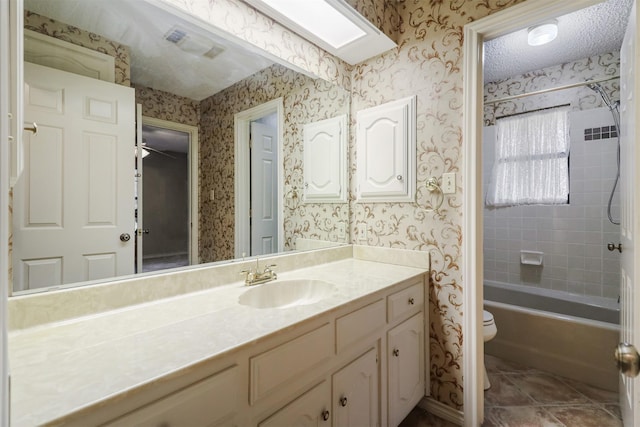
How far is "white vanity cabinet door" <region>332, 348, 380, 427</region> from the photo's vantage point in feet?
3.39

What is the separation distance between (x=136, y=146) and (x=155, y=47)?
0.40m

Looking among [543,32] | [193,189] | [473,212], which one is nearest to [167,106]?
[193,189]

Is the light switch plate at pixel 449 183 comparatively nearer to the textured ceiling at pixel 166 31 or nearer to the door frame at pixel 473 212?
the door frame at pixel 473 212

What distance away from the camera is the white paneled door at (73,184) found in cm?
85

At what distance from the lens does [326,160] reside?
6.15 ft

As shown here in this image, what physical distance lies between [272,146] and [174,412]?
51.4 inches

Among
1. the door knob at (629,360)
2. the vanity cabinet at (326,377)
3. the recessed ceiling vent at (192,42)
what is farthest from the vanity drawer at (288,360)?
the recessed ceiling vent at (192,42)

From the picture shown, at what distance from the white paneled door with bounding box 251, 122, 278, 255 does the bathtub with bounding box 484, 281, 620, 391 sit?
5.94 ft

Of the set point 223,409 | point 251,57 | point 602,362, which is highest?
point 251,57

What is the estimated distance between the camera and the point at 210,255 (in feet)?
4.25

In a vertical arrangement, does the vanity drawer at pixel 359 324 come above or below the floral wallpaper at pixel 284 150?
below

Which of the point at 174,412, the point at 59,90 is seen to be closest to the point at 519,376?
the point at 174,412

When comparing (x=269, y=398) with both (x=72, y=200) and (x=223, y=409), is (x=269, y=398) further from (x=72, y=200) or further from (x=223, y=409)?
(x=72, y=200)

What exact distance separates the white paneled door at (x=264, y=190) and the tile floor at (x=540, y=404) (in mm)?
1205
